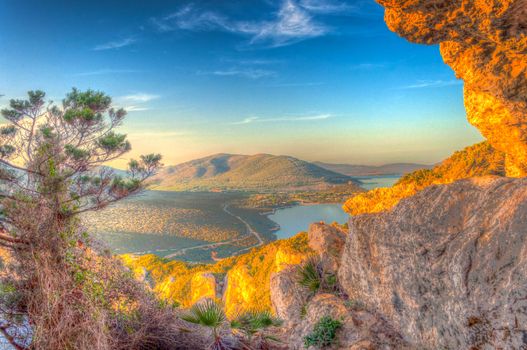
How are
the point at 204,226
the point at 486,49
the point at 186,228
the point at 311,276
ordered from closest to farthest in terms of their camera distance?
1. the point at 486,49
2. the point at 311,276
3. the point at 186,228
4. the point at 204,226

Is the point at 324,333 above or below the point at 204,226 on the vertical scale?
above

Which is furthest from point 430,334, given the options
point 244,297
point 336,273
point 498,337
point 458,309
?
point 244,297

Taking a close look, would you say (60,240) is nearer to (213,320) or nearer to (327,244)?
(213,320)

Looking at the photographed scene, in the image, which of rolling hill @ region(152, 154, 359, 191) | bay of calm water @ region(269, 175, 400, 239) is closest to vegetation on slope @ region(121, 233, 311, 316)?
bay of calm water @ region(269, 175, 400, 239)

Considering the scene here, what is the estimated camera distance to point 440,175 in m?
18.7

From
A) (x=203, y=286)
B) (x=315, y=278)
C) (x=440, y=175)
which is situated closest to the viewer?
(x=315, y=278)

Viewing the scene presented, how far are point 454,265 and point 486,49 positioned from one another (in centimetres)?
584

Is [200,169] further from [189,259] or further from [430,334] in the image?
[430,334]

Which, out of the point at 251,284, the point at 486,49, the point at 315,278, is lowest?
the point at 251,284

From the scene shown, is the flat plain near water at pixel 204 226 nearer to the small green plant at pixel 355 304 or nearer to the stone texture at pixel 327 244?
the stone texture at pixel 327 244

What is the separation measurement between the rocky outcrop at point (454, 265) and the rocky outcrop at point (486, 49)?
2.76 meters

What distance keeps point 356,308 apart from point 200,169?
440 ft

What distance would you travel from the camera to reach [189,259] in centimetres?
4803

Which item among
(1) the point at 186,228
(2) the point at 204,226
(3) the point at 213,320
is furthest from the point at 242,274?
(1) the point at 186,228
